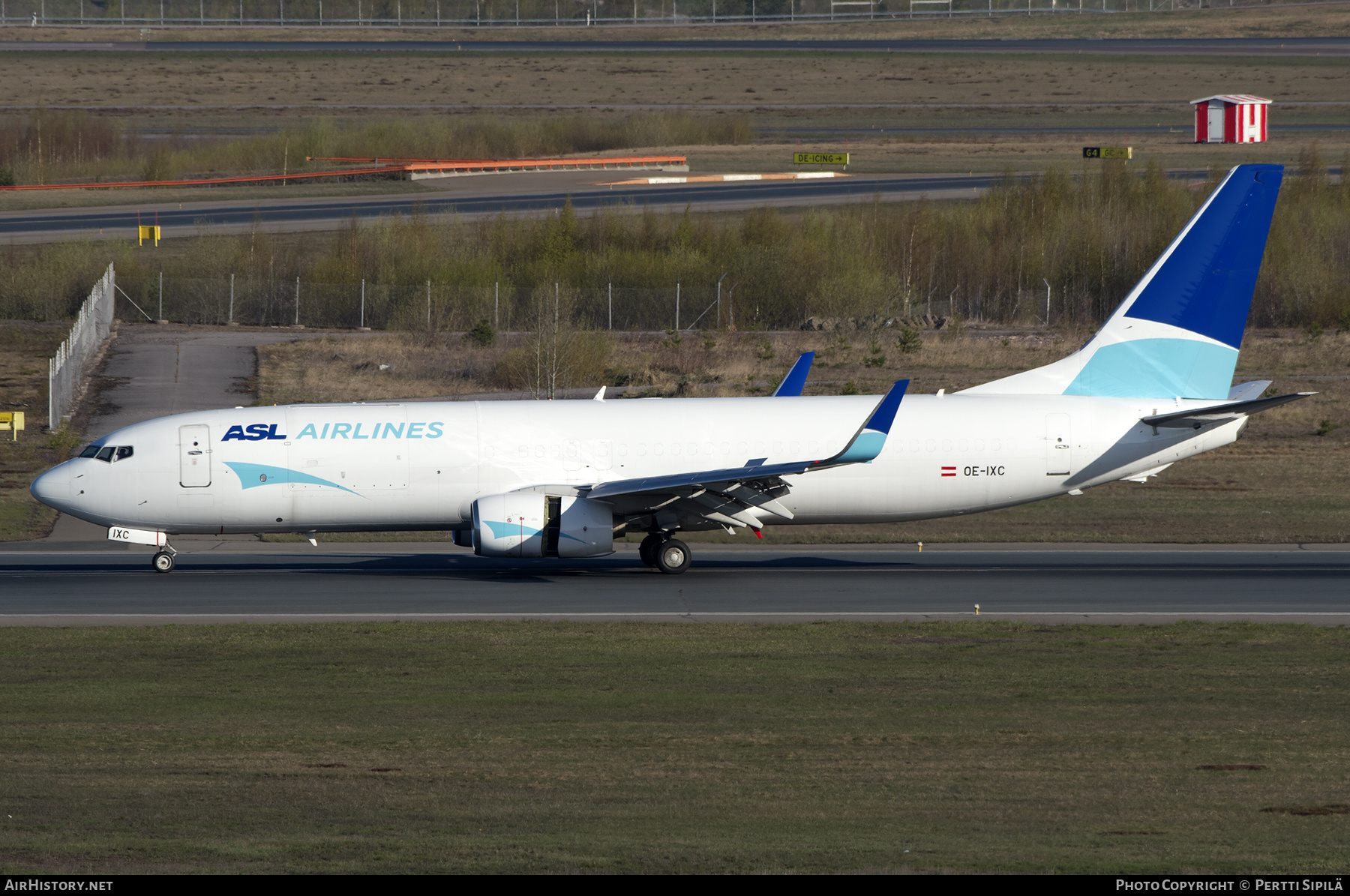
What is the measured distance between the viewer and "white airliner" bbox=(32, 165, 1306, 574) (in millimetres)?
30500

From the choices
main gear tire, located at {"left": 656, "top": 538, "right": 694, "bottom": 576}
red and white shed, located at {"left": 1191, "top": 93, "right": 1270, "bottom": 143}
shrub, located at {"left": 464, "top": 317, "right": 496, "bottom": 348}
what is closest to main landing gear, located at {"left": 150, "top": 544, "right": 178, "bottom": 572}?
main gear tire, located at {"left": 656, "top": 538, "right": 694, "bottom": 576}

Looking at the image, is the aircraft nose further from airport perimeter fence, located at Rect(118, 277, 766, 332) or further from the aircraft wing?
airport perimeter fence, located at Rect(118, 277, 766, 332)

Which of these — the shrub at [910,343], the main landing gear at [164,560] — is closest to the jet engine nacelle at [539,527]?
the main landing gear at [164,560]

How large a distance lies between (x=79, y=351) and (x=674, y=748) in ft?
150

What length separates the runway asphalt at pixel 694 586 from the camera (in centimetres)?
2688

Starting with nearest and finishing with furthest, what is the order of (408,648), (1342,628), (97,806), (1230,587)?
(97,806)
(408,648)
(1342,628)
(1230,587)

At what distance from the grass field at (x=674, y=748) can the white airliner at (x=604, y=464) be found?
5857 millimetres

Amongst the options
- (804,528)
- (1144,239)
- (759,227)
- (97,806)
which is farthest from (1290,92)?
(97,806)

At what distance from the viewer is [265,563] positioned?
3344 centimetres

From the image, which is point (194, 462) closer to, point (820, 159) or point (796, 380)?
point (796, 380)

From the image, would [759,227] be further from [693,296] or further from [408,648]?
[408,648]

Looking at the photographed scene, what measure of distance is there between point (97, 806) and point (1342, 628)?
20.4 meters

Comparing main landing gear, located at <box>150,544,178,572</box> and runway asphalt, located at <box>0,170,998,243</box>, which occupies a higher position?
runway asphalt, located at <box>0,170,998,243</box>

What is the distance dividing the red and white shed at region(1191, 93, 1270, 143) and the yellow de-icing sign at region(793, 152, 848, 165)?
28.2m
